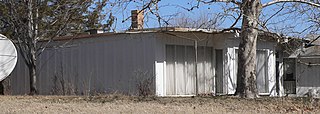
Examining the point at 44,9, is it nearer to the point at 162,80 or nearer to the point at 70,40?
the point at 70,40

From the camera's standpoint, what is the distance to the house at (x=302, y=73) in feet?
87.1

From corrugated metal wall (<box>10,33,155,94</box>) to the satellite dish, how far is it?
107 inches

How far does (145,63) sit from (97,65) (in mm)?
2361

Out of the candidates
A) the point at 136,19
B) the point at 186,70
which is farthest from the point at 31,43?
the point at 136,19

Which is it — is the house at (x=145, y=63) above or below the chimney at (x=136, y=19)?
below

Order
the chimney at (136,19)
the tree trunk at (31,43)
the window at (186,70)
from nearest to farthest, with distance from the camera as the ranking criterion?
the chimney at (136,19) < the tree trunk at (31,43) < the window at (186,70)

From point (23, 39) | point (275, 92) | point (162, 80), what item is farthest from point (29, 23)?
point (275, 92)

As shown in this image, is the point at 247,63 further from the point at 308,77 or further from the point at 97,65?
the point at 308,77

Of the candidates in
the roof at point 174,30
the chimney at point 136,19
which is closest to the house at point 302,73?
the roof at point 174,30

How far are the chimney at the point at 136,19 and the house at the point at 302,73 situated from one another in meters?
12.1

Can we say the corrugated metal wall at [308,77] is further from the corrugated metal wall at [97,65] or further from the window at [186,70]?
the corrugated metal wall at [97,65]

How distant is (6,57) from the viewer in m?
19.3

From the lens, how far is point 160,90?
20.5 metres

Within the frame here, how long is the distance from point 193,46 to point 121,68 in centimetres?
295
